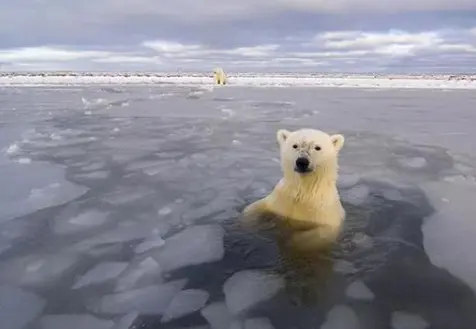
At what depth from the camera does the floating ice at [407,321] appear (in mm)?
3179

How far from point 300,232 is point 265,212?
53cm

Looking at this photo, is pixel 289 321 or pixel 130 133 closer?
pixel 289 321

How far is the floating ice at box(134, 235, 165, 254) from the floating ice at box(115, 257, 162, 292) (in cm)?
21

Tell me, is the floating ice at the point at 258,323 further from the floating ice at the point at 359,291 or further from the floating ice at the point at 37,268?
the floating ice at the point at 37,268

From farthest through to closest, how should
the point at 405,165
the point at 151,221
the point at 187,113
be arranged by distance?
the point at 187,113 → the point at 405,165 → the point at 151,221

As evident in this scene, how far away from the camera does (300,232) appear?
15.1ft

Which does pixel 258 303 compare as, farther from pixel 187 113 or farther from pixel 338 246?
pixel 187 113

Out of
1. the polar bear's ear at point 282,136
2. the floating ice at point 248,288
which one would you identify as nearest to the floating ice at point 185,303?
the floating ice at point 248,288

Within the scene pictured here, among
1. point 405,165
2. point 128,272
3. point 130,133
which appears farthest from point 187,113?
point 128,272

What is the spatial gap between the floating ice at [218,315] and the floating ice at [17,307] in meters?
1.06

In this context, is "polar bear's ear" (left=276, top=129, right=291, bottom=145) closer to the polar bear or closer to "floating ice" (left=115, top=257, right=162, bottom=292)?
the polar bear

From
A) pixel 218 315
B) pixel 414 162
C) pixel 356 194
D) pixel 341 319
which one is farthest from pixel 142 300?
pixel 414 162

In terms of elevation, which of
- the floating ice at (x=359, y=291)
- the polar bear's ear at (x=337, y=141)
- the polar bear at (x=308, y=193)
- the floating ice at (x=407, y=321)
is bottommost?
the floating ice at (x=359, y=291)

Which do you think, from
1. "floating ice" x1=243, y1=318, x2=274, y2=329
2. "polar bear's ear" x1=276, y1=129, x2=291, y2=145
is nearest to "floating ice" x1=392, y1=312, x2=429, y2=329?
"floating ice" x1=243, y1=318, x2=274, y2=329
